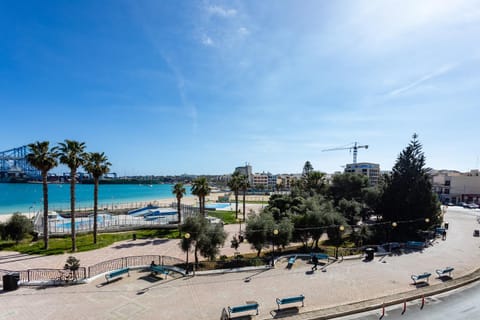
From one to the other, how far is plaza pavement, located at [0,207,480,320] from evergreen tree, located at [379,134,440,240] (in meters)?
8.64

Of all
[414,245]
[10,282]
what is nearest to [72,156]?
[10,282]

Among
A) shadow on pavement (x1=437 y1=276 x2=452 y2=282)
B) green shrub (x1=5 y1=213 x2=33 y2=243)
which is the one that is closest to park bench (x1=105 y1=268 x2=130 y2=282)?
green shrub (x1=5 y1=213 x2=33 y2=243)

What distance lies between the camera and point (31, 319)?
33.3 ft

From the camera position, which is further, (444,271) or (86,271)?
(86,271)

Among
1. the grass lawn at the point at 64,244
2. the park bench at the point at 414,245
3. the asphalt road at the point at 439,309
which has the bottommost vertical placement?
the grass lawn at the point at 64,244

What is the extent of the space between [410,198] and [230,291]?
82.4 ft

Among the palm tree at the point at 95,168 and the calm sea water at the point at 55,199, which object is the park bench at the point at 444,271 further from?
the calm sea water at the point at 55,199

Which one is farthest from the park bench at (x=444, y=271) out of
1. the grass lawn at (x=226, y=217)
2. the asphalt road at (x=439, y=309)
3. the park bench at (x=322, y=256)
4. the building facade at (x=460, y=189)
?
the building facade at (x=460, y=189)

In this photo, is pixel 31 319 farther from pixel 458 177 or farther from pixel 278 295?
pixel 458 177

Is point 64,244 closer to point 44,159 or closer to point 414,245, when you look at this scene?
point 44,159

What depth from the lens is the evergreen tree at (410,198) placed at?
91.0 ft

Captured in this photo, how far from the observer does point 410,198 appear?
93.1 feet

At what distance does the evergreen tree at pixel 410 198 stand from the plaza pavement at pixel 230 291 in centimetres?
864

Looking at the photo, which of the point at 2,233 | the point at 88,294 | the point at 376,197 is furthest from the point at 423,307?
the point at 2,233
